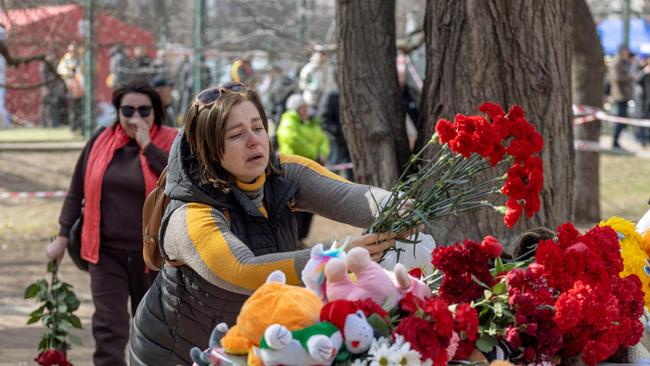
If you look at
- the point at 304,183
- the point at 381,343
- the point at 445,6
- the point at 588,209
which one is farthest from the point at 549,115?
the point at 588,209

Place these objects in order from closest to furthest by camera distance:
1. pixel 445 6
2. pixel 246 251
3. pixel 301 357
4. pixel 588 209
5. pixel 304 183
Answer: pixel 301 357, pixel 246 251, pixel 304 183, pixel 445 6, pixel 588 209

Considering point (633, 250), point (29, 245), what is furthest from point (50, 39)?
point (633, 250)

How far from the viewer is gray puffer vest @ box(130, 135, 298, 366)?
12.2ft

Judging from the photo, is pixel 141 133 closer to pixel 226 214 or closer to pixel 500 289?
pixel 226 214

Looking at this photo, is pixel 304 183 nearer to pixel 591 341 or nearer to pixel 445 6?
pixel 591 341

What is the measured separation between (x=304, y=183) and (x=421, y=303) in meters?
1.08

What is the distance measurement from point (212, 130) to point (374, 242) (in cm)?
65

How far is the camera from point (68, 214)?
6.44 m

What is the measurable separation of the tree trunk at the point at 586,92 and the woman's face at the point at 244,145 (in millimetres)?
8933

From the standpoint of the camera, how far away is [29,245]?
40.2 feet

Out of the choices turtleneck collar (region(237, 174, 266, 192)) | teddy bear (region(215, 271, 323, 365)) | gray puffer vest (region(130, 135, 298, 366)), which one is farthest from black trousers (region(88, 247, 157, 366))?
teddy bear (region(215, 271, 323, 365))

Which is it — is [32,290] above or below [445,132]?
below

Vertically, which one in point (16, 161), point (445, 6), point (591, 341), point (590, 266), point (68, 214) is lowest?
point (16, 161)

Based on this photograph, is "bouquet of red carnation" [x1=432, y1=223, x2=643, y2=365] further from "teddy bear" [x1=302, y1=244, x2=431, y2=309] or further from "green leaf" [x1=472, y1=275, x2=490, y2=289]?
"teddy bear" [x1=302, y1=244, x2=431, y2=309]
